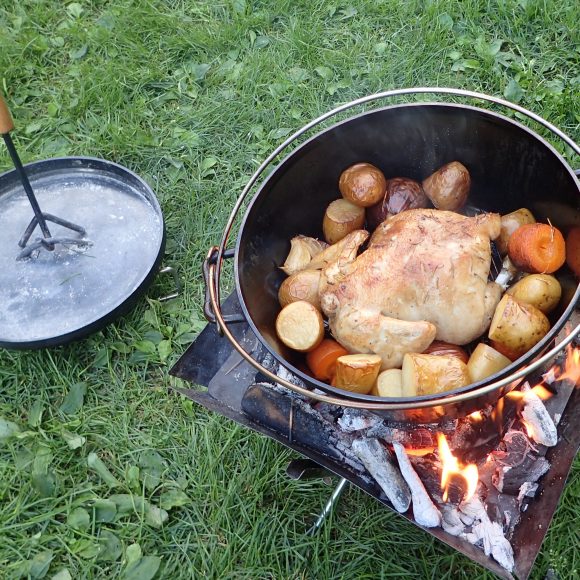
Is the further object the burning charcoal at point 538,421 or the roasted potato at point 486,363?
the burning charcoal at point 538,421

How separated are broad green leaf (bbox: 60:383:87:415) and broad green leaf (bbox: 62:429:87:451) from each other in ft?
0.36

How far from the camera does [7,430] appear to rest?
2742mm

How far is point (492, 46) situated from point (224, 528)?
3022 mm

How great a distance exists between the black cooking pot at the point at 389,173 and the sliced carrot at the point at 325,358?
7cm

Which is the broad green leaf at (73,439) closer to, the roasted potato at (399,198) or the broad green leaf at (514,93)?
the roasted potato at (399,198)

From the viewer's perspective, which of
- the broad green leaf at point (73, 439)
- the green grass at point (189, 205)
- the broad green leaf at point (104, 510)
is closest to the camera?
the green grass at point (189, 205)

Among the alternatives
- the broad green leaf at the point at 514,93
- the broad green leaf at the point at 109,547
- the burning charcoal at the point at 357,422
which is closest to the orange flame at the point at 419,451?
the burning charcoal at the point at 357,422

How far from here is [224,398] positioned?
235cm

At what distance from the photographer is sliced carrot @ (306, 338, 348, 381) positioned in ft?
6.73

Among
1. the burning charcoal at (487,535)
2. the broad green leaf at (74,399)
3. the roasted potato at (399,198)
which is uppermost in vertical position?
the roasted potato at (399,198)

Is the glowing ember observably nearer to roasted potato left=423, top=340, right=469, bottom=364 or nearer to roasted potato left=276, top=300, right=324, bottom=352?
A: roasted potato left=423, top=340, right=469, bottom=364

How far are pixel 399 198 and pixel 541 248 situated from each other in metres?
0.56

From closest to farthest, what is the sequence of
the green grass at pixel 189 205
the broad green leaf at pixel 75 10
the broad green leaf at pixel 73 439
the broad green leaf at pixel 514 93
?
the green grass at pixel 189 205, the broad green leaf at pixel 73 439, the broad green leaf at pixel 514 93, the broad green leaf at pixel 75 10

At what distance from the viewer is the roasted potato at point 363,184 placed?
231 cm
